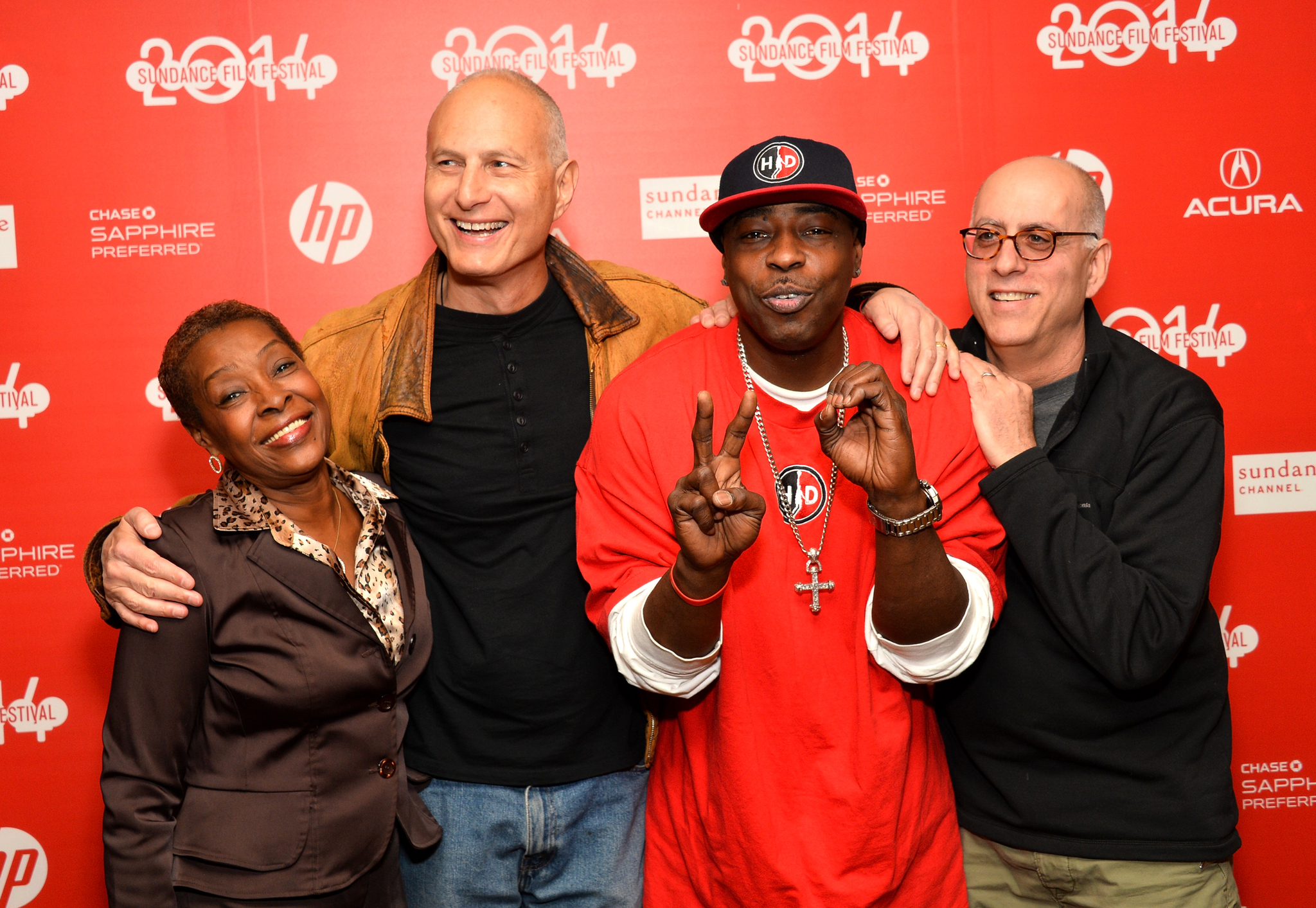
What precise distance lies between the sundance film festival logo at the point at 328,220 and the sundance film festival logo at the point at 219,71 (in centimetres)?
28

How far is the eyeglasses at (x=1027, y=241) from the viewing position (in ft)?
5.85

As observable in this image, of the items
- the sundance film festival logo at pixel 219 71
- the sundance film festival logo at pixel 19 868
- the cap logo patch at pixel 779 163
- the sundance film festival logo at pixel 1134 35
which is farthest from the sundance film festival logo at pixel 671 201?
the sundance film festival logo at pixel 19 868

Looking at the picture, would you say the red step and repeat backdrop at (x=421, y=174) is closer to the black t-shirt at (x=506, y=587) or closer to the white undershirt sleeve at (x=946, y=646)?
the black t-shirt at (x=506, y=587)

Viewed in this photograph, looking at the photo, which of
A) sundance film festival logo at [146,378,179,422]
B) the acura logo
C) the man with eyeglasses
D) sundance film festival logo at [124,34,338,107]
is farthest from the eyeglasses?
sundance film festival logo at [146,378,179,422]

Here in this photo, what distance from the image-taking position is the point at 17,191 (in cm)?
273

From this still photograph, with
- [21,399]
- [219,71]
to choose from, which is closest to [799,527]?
[219,71]

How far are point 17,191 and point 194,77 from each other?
0.60 meters

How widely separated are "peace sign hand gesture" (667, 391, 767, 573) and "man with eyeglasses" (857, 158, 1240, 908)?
500 millimetres

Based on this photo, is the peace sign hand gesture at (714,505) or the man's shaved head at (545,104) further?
the man's shaved head at (545,104)

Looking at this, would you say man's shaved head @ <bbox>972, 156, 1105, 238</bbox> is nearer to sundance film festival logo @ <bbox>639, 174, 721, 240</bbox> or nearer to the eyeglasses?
the eyeglasses

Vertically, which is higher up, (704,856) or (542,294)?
(542,294)

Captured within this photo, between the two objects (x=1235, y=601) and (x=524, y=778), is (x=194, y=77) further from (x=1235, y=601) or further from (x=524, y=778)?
(x=1235, y=601)

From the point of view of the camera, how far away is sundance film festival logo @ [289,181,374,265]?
2.79 metres

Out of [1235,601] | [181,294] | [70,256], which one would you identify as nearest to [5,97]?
[70,256]
